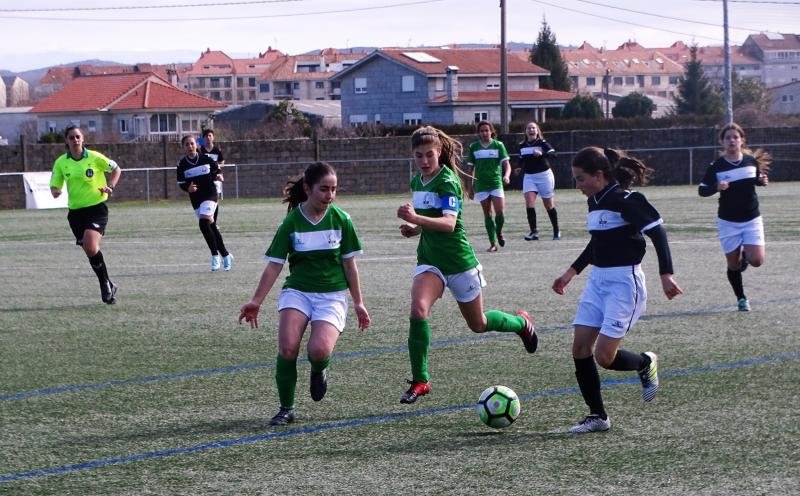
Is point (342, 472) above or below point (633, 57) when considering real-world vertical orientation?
below

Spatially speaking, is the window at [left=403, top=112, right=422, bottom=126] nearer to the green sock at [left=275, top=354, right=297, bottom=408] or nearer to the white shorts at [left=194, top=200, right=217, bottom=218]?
the white shorts at [left=194, top=200, right=217, bottom=218]

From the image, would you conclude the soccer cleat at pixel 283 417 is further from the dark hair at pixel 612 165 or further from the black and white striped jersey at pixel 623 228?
the dark hair at pixel 612 165

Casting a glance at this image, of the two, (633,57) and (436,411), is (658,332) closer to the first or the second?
(436,411)

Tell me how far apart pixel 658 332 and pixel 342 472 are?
4.99 meters

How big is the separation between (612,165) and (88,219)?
7973mm

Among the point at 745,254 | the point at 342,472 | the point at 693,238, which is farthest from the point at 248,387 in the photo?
the point at 693,238

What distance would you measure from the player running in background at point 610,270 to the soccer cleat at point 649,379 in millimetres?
171

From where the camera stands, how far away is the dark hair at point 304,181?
23.6 ft

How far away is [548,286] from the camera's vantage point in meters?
Answer: 13.7

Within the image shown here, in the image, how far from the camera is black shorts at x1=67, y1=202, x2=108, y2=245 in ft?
44.0

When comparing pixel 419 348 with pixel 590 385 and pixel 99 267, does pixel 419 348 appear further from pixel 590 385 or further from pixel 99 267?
pixel 99 267

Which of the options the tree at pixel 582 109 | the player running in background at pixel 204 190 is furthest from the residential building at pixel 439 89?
the player running in background at pixel 204 190

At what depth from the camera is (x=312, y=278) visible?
7.34 meters

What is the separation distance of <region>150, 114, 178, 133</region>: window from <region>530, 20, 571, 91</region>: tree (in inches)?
1059
